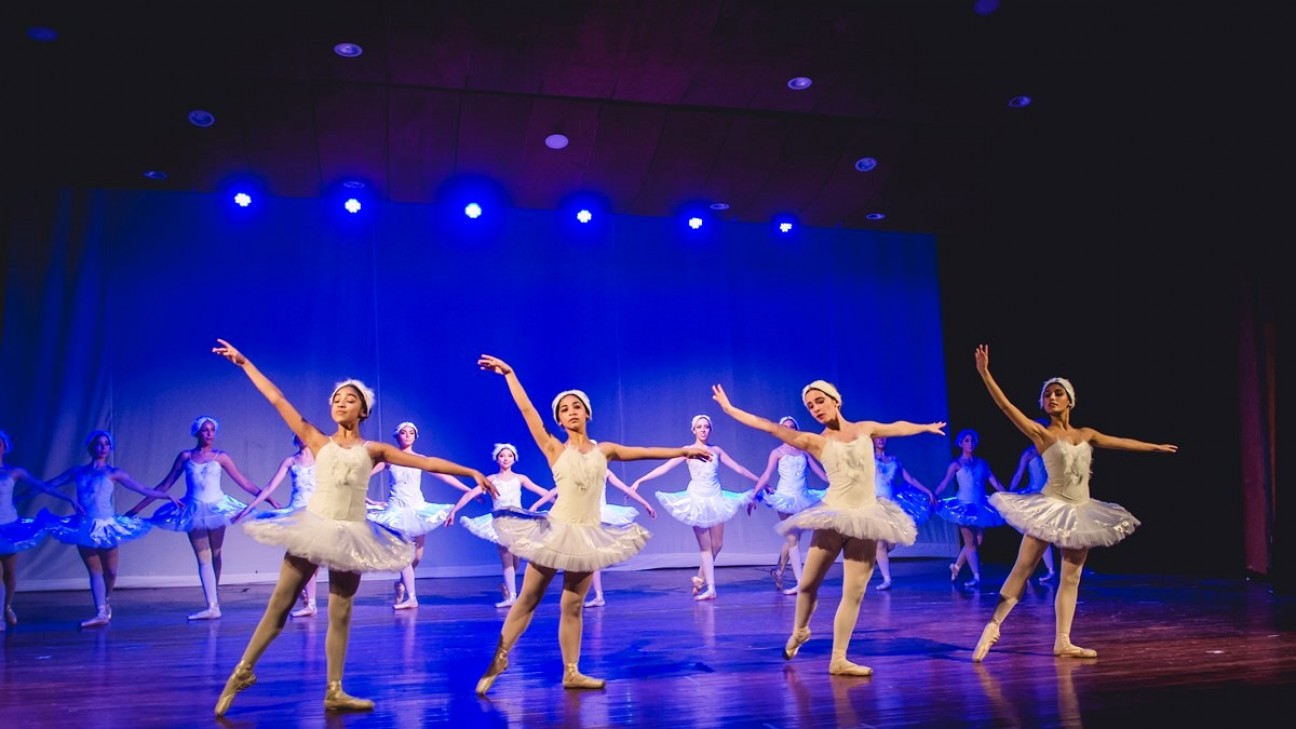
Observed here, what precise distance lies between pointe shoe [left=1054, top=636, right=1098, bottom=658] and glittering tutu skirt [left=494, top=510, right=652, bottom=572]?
2.50 meters

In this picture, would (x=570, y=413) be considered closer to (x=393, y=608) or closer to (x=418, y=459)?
(x=418, y=459)

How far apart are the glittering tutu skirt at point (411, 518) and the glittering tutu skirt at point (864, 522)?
421cm

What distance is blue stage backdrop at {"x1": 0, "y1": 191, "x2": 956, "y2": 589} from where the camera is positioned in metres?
9.74

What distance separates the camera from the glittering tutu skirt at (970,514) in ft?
29.2

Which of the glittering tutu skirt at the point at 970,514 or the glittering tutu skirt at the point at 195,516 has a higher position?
the glittering tutu skirt at the point at 195,516

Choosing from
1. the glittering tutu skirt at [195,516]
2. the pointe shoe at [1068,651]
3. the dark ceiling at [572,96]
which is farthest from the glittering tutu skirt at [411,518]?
the pointe shoe at [1068,651]

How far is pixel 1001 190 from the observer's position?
1004cm

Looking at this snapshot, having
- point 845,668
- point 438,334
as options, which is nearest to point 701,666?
point 845,668

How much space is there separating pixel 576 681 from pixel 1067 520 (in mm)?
2901

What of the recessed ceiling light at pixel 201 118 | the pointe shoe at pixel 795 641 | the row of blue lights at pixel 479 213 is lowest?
the pointe shoe at pixel 795 641

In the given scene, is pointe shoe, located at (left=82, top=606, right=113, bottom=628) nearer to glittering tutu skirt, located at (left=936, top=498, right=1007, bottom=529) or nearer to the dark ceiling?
the dark ceiling

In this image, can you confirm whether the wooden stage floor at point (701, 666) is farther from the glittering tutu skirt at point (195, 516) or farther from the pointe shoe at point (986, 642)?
the glittering tutu skirt at point (195, 516)

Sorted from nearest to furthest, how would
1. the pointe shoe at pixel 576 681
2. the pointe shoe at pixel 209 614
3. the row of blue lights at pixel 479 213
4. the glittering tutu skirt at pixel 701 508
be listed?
the pointe shoe at pixel 576 681
the pointe shoe at pixel 209 614
the glittering tutu skirt at pixel 701 508
the row of blue lights at pixel 479 213

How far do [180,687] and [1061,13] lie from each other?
7699 millimetres
